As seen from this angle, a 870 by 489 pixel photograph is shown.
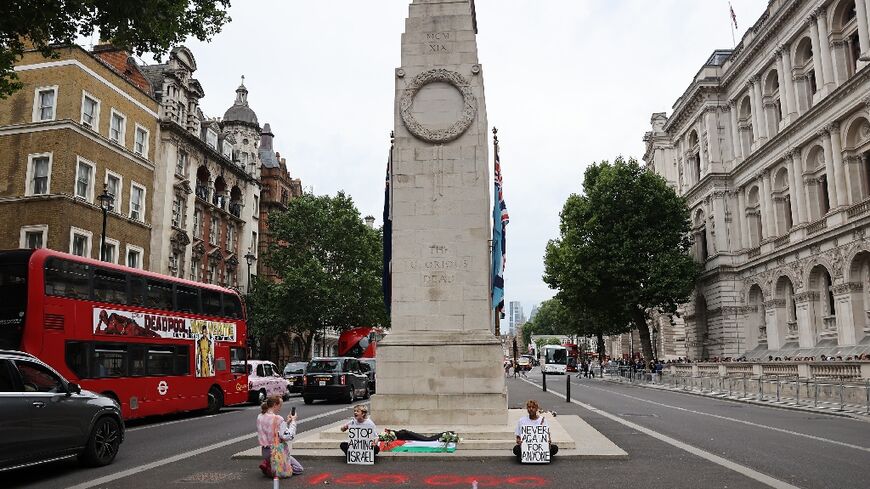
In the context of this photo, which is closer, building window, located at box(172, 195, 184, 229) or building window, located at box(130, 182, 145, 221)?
building window, located at box(130, 182, 145, 221)

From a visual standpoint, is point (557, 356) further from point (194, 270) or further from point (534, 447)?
point (534, 447)

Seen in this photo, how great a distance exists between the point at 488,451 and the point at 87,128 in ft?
96.8

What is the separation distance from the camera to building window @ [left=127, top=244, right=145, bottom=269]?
3719cm

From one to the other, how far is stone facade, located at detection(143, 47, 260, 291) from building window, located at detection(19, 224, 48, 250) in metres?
8.54

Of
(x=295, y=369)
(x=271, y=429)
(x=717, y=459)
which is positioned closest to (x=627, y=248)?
(x=295, y=369)

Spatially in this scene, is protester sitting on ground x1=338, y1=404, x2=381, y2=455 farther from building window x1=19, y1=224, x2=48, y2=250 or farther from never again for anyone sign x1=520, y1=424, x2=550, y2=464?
building window x1=19, y1=224, x2=48, y2=250

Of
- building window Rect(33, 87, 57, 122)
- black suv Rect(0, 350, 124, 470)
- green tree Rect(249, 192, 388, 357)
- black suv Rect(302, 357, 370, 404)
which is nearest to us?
black suv Rect(0, 350, 124, 470)

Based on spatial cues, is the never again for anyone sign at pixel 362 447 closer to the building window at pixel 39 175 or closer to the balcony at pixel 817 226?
the building window at pixel 39 175

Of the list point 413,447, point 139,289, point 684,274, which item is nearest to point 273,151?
point 684,274

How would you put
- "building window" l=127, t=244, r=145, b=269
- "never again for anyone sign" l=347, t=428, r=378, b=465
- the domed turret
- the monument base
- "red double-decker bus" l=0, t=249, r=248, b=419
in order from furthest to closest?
the domed turret < "building window" l=127, t=244, r=145, b=269 < "red double-decker bus" l=0, t=249, r=248, b=419 < the monument base < "never again for anyone sign" l=347, t=428, r=378, b=465

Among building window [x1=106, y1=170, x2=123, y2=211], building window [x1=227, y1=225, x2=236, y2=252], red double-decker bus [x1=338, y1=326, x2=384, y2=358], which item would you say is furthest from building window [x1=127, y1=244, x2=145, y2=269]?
red double-decker bus [x1=338, y1=326, x2=384, y2=358]

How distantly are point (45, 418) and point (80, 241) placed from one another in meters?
25.7

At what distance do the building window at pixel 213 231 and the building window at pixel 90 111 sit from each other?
45.5 feet

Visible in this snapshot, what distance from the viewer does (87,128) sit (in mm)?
33281
